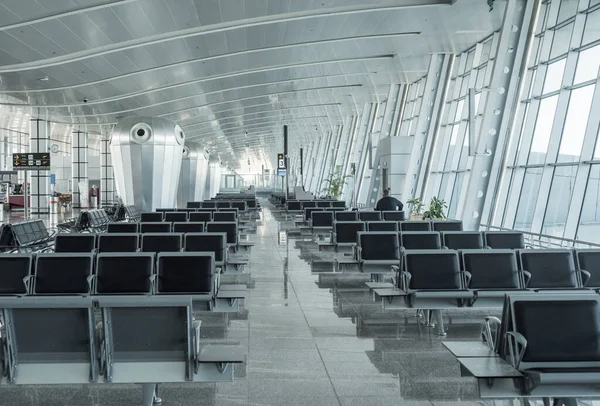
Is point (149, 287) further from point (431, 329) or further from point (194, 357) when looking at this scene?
point (431, 329)

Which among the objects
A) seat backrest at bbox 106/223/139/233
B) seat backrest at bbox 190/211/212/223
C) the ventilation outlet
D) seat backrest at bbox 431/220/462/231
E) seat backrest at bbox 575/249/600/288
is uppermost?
the ventilation outlet

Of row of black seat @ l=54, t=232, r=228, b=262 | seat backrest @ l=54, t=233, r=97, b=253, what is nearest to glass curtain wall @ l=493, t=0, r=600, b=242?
row of black seat @ l=54, t=232, r=228, b=262

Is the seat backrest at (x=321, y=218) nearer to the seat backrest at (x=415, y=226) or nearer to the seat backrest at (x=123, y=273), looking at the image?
the seat backrest at (x=415, y=226)

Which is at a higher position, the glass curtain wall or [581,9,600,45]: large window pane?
[581,9,600,45]: large window pane

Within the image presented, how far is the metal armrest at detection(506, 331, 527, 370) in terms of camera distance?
4.56 meters

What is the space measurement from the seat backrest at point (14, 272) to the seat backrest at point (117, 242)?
2.76m

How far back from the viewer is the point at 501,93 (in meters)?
18.5

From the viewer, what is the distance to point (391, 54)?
28.8m

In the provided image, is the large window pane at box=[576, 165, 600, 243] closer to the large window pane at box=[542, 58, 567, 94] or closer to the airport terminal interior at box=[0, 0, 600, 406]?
the airport terminal interior at box=[0, 0, 600, 406]

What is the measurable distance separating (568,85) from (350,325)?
480 inches

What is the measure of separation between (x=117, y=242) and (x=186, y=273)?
3.41 metres

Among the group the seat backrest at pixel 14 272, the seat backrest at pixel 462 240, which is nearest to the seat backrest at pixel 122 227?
the seat backrest at pixel 14 272

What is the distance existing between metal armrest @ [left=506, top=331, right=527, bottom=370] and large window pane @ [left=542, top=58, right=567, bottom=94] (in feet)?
53.4

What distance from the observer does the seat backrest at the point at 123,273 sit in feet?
25.4
